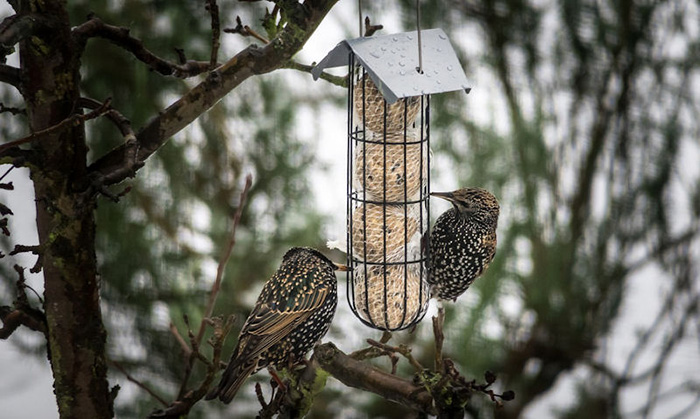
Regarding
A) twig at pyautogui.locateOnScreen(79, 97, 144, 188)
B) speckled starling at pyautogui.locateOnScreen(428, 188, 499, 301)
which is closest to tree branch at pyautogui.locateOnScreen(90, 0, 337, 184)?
twig at pyautogui.locateOnScreen(79, 97, 144, 188)

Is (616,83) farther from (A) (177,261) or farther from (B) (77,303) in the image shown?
(B) (77,303)

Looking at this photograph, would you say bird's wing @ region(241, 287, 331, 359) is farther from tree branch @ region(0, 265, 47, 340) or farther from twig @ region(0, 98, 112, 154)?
twig @ region(0, 98, 112, 154)

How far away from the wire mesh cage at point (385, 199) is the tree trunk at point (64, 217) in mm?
595

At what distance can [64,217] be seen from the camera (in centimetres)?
143

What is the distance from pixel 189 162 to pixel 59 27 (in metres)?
1.78

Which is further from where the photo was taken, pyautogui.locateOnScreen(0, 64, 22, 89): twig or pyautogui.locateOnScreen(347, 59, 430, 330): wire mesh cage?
pyautogui.locateOnScreen(347, 59, 430, 330): wire mesh cage

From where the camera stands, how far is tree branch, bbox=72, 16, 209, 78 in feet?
4.69

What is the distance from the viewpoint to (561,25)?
290 centimetres

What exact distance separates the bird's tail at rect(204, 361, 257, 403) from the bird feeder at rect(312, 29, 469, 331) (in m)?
0.29

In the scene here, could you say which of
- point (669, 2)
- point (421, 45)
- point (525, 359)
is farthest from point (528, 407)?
point (421, 45)

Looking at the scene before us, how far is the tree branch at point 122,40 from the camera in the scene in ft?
4.69

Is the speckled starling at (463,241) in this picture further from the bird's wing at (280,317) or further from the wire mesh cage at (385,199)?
the bird's wing at (280,317)

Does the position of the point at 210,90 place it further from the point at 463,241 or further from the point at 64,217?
the point at 463,241

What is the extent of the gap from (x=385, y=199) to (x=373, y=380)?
43cm
